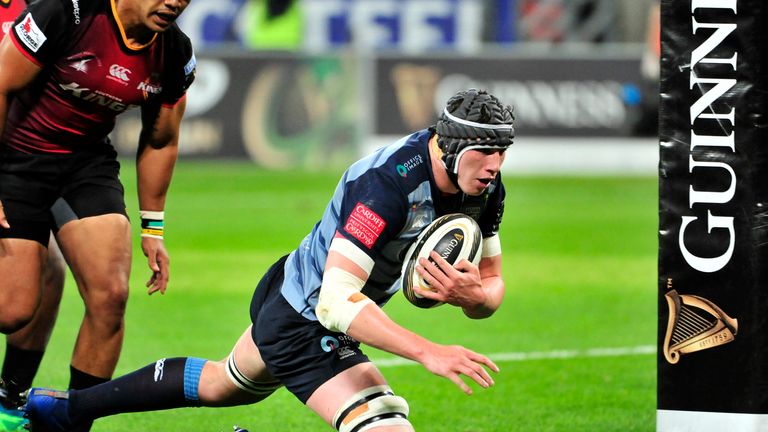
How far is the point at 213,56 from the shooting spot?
2283 centimetres

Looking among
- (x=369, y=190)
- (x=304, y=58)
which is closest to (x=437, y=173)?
(x=369, y=190)

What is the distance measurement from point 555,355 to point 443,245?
4.20 m

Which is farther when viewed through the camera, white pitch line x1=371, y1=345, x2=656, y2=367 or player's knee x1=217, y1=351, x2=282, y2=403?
white pitch line x1=371, y1=345, x2=656, y2=367

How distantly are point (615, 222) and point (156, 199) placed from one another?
37.3ft

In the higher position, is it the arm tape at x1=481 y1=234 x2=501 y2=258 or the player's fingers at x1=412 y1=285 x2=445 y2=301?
the player's fingers at x1=412 y1=285 x2=445 y2=301

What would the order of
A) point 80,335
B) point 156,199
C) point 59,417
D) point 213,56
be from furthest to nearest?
point 213,56 → point 156,199 → point 80,335 → point 59,417

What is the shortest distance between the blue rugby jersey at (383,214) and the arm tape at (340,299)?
0.13 meters

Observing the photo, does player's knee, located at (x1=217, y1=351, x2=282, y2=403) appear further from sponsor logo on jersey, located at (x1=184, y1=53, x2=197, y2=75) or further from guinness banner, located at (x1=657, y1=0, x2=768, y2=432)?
guinness banner, located at (x1=657, y1=0, x2=768, y2=432)

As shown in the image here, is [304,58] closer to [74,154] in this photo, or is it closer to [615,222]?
[615,222]

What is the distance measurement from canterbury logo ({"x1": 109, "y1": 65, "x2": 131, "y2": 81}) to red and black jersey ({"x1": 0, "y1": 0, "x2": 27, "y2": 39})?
Result: 802mm

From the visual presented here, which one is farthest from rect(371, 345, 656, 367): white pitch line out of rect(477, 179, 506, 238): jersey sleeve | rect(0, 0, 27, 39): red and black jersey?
rect(0, 0, 27, 39): red and black jersey

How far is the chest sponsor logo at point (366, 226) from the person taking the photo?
5.09 m

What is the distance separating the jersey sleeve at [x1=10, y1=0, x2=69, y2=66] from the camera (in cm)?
602

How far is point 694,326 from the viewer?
5.45 m
